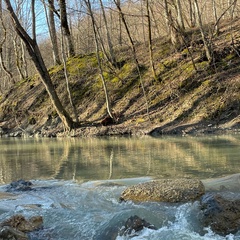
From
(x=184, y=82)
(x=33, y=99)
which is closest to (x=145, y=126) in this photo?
(x=184, y=82)

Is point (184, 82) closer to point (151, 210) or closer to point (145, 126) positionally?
point (145, 126)

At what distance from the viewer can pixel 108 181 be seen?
7516 millimetres

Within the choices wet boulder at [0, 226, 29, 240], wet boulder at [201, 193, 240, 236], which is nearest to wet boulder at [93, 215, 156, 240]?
wet boulder at [201, 193, 240, 236]

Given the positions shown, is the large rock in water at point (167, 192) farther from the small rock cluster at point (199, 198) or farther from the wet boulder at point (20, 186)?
the wet boulder at point (20, 186)

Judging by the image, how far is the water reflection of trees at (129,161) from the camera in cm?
833

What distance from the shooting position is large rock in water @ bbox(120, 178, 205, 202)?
5719 mm

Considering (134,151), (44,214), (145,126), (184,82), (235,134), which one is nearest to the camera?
(44,214)

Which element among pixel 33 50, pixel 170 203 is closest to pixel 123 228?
pixel 170 203

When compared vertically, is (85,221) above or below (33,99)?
below

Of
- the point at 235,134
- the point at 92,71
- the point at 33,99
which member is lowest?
the point at 235,134

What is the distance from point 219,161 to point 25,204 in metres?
5.19

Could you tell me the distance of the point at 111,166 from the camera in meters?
9.45

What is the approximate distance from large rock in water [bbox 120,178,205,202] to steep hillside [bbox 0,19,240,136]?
33.3ft

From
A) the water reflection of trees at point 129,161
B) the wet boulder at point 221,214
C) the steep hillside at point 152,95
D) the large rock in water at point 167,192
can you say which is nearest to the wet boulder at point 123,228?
the wet boulder at point 221,214
